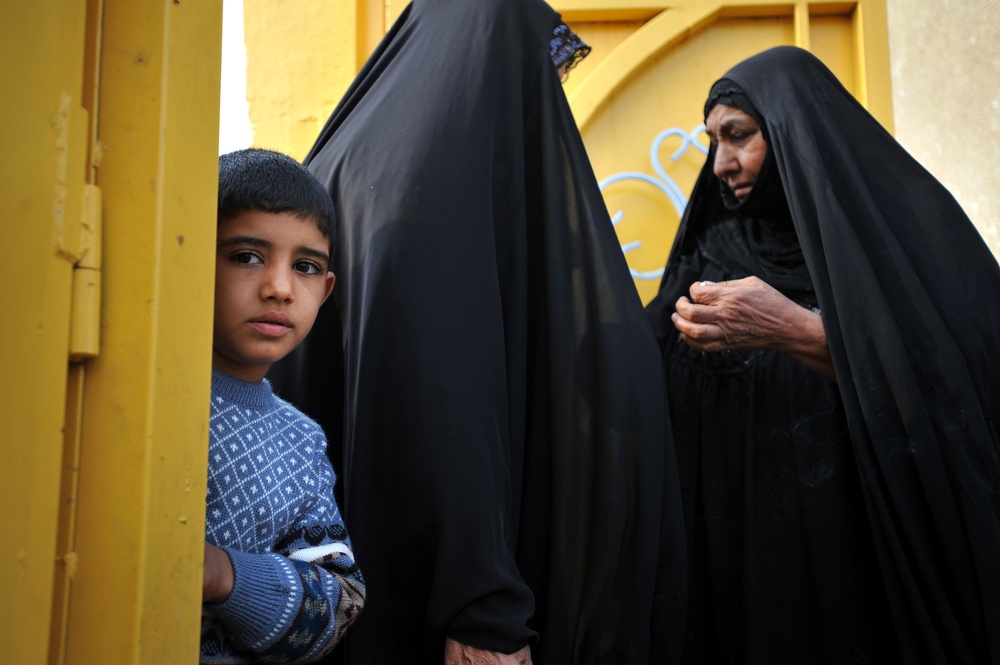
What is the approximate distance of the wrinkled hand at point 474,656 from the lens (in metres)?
1.38

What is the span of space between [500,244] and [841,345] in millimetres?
827

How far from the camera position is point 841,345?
6.69ft

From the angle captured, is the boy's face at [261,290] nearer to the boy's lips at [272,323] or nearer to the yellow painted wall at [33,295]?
the boy's lips at [272,323]

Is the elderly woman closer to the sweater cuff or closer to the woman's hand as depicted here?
the woman's hand

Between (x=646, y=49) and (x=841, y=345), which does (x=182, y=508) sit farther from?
(x=646, y=49)

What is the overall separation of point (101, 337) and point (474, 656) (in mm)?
786

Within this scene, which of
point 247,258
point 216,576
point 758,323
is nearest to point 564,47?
point 758,323

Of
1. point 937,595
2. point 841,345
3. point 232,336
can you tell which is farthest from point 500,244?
point 937,595

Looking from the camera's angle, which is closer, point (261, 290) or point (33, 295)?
point (33, 295)

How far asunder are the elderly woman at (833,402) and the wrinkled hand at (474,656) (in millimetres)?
919

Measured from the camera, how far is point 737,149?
2.47 metres

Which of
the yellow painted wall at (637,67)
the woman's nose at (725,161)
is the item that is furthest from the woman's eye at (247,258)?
the yellow painted wall at (637,67)

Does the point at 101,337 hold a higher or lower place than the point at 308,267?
lower

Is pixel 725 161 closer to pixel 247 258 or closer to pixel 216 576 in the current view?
pixel 247 258
